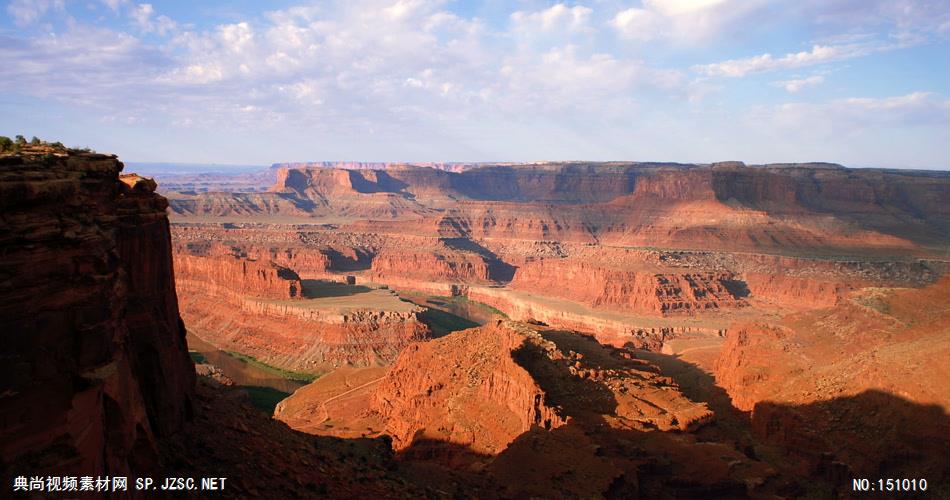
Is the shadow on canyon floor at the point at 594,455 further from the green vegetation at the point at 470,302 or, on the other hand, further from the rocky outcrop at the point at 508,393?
the green vegetation at the point at 470,302

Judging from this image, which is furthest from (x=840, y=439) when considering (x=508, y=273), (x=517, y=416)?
(x=508, y=273)

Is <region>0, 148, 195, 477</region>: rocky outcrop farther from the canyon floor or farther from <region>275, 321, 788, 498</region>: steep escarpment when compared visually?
<region>275, 321, 788, 498</region>: steep escarpment

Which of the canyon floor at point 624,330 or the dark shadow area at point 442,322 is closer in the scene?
the canyon floor at point 624,330

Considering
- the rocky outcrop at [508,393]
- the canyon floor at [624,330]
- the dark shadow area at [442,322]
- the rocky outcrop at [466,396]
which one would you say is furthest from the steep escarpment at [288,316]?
the rocky outcrop at [508,393]

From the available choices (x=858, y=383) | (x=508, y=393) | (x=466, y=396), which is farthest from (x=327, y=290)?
(x=858, y=383)

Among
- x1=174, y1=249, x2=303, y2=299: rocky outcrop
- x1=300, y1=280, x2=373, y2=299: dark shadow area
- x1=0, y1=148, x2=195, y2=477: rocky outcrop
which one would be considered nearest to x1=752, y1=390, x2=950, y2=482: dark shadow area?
x1=0, y1=148, x2=195, y2=477: rocky outcrop

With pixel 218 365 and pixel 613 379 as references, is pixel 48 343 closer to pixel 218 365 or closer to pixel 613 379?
pixel 613 379
